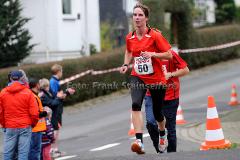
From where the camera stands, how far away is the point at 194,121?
1622cm

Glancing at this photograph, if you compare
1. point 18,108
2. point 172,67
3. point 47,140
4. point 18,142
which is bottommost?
point 47,140

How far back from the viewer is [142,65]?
901 centimetres

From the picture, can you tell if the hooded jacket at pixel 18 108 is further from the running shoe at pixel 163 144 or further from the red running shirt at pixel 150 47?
the running shoe at pixel 163 144

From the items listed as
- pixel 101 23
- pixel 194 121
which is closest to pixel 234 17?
pixel 101 23

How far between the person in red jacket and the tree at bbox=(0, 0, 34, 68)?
1320cm

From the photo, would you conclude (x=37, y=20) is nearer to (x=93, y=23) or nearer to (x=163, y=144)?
(x=93, y=23)

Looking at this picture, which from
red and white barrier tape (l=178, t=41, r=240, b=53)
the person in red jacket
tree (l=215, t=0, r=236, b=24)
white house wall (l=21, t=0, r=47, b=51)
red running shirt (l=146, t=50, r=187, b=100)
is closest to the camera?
the person in red jacket

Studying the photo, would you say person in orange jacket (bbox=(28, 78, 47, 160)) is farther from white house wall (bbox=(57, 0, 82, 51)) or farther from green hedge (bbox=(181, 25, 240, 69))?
green hedge (bbox=(181, 25, 240, 69))

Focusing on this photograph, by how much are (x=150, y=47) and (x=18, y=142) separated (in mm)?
2376

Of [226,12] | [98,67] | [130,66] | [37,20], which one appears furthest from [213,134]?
[226,12]

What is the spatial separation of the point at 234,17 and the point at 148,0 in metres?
24.0

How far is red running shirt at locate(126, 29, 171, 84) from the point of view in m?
9.02

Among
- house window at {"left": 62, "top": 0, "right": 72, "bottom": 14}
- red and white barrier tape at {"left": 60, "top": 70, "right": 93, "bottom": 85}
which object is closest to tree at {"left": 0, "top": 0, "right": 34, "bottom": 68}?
red and white barrier tape at {"left": 60, "top": 70, "right": 93, "bottom": 85}

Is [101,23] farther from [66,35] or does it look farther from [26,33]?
[26,33]
